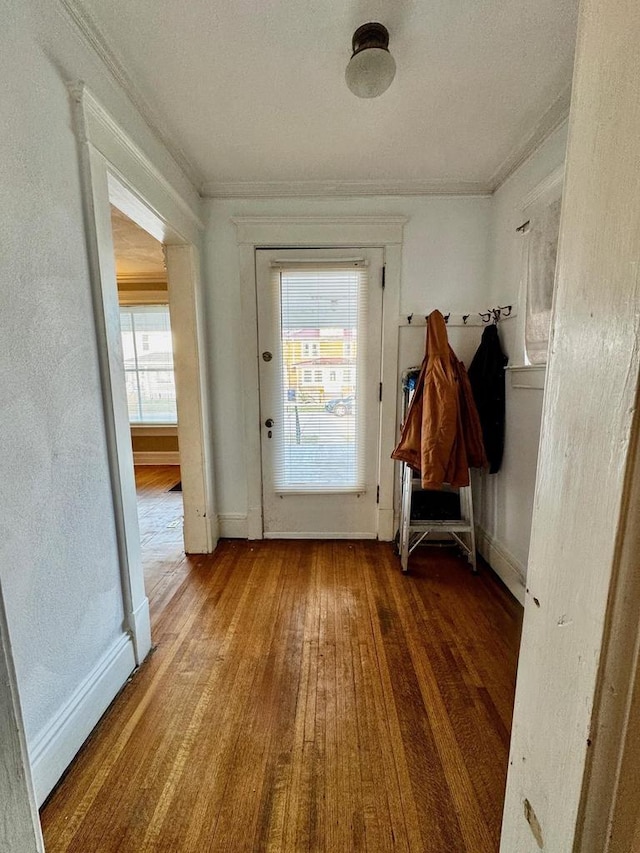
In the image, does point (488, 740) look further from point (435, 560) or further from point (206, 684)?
point (435, 560)

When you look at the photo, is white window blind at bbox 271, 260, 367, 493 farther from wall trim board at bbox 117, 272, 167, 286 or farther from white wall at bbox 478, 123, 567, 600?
wall trim board at bbox 117, 272, 167, 286

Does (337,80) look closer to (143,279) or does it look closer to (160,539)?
(160,539)

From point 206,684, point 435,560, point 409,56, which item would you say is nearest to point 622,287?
point 409,56

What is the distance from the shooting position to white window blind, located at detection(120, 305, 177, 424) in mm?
5090

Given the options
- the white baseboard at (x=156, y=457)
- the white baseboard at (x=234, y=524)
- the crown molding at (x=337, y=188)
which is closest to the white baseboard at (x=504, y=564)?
the white baseboard at (x=234, y=524)

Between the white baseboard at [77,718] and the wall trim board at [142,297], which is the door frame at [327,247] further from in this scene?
the wall trim board at [142,297]

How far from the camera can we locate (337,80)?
145cm

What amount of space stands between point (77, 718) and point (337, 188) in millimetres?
2845

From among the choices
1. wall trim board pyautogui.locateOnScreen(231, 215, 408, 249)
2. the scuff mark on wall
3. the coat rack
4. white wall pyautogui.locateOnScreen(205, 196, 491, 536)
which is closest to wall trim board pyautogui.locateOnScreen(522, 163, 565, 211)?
white wall pyautogui.locateOnScreen(205, 196, 491, 536)

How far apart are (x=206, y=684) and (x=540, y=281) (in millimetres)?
2386

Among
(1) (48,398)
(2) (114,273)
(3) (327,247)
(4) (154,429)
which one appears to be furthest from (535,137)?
(4) (154,429)

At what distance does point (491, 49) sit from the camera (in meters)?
1.33

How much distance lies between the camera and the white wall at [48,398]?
96cm

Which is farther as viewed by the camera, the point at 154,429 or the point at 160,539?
the point at 154,429
